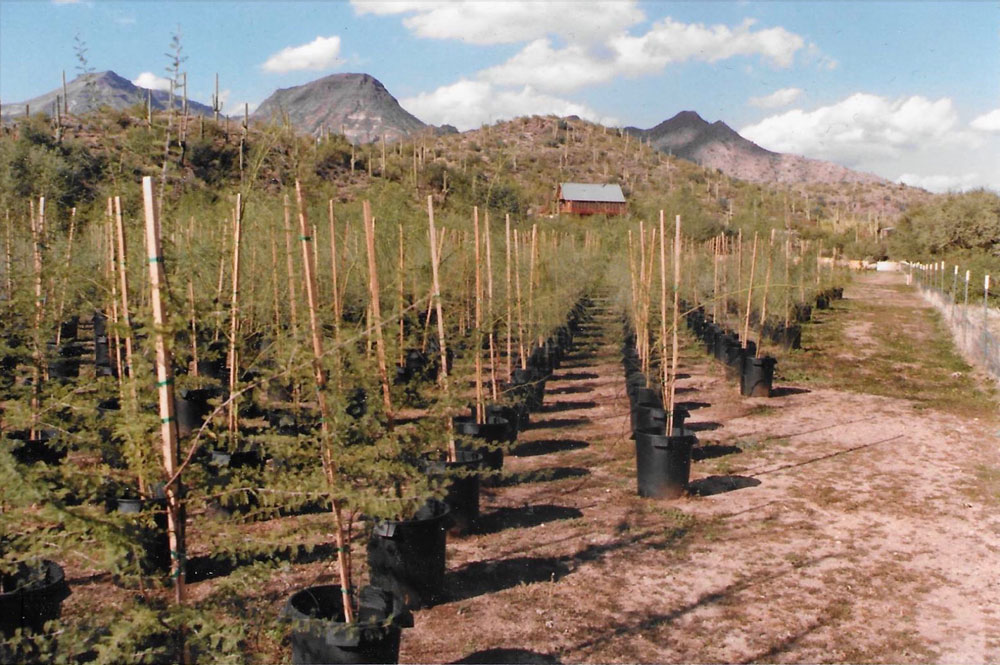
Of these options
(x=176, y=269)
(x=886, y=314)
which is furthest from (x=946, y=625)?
(x=886, y=314)

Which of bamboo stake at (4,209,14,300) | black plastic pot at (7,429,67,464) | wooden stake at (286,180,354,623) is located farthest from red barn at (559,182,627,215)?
wooden stake at (286,180,354,623)

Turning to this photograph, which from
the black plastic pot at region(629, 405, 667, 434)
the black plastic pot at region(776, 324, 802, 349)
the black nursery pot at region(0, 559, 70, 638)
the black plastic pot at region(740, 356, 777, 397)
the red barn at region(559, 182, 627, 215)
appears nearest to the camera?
the black nursery pot at region(0, 559, 70, 638)

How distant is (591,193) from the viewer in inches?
1957

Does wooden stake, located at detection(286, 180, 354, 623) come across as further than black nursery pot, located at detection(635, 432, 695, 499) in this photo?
No

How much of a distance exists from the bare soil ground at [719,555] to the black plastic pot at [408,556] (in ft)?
0.46

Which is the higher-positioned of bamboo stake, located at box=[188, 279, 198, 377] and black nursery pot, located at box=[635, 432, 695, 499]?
bamboo stake, located at box=[188, 279, 198, 377]

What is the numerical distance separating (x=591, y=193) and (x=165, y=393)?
49040mm

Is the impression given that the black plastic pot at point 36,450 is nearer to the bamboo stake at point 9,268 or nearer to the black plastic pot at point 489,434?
the bamboo stake at point 9,268

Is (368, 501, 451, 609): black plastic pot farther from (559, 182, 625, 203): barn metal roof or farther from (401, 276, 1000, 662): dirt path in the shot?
(559, 182, 625, 203): barn metal roof

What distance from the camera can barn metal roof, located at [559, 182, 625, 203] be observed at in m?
48.4

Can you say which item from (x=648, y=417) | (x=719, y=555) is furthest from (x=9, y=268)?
(x=719, y=555)

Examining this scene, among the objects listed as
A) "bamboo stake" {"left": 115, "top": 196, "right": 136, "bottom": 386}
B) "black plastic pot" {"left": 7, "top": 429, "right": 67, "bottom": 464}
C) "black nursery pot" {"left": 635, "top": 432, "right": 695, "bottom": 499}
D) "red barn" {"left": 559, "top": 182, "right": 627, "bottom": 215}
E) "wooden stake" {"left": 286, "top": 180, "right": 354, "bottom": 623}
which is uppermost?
"red barn" {"left": 559, "top": 182, "right": 627, "bottom": 215}

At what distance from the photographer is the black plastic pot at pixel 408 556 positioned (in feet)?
12.0

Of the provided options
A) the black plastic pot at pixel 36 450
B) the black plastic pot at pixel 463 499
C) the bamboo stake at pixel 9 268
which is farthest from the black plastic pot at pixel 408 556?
the bamboo stake at pixel 9 268
